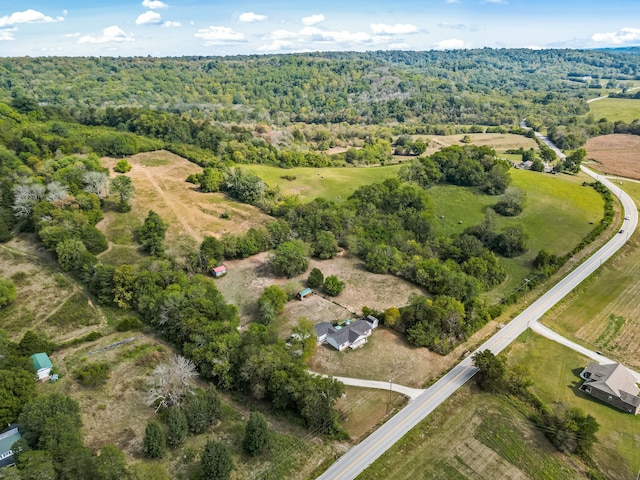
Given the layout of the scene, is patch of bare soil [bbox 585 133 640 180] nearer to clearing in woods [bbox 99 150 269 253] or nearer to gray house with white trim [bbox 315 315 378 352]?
clearing in woods [bbox 99 150 269 253]

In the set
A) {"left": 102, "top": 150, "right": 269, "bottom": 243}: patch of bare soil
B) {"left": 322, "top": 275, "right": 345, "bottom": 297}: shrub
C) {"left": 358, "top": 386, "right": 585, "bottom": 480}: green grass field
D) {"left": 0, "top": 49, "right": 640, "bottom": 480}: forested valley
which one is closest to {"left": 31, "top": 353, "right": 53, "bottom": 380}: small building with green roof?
{"left": 0, "top": 49, "right": 640, "bottom": 480}: forested valley

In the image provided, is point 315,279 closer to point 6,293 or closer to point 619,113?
point 6,293

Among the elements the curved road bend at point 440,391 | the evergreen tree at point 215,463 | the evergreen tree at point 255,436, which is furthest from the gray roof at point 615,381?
the evergreen tree at point 215,463

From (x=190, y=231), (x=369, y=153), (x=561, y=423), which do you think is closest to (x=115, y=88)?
(x=369, y=153)

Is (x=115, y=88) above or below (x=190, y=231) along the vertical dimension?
above

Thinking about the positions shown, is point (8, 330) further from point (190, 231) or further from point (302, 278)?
point (302, 278)

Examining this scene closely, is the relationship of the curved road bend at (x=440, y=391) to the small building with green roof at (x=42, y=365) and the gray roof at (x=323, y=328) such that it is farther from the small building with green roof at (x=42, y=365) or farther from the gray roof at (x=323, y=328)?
the small building with green roof at (x=42, y=365)
